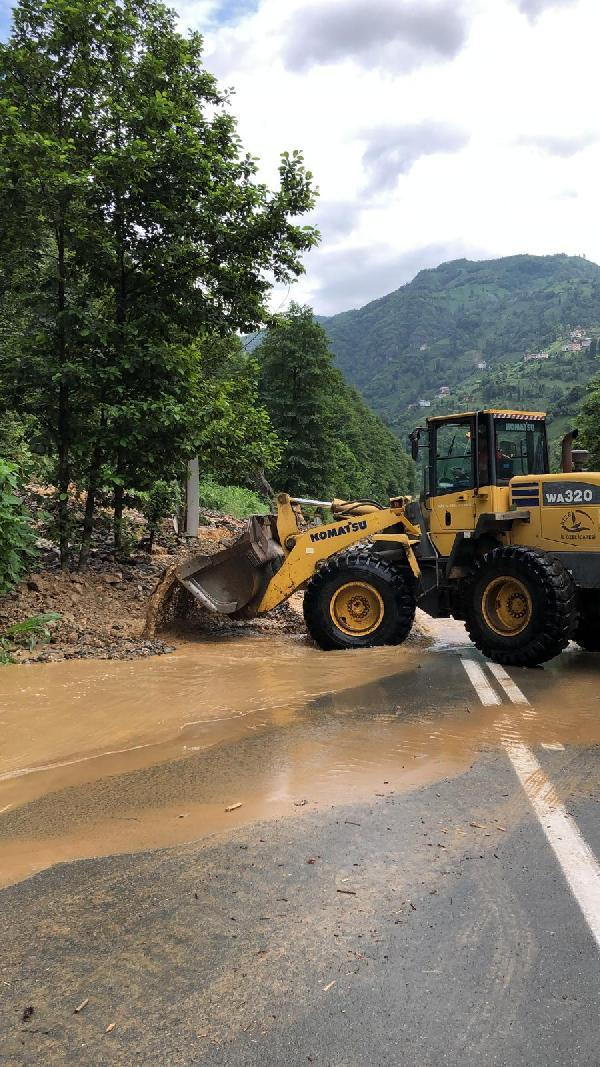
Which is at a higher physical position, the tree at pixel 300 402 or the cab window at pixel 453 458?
the tree at pixel 300 402

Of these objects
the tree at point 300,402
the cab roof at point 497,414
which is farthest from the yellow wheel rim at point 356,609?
the tree at point 300,402

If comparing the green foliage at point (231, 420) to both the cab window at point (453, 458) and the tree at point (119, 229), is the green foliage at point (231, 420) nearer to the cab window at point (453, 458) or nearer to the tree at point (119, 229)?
the tree at point (119, 229)

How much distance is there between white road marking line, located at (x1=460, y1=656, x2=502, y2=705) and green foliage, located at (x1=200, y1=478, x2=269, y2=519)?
21496mm

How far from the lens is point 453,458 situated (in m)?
10.0

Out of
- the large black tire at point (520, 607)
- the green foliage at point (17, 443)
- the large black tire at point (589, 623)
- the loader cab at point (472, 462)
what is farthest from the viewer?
the green foliage at point (17, 443)

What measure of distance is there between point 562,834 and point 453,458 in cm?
662

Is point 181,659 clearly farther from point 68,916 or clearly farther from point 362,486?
point 362,486

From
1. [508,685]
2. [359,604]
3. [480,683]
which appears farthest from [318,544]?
[508,685]

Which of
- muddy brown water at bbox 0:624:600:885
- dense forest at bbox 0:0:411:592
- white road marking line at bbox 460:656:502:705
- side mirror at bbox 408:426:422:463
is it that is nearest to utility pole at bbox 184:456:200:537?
dense forest at bbox 0:0:411:592

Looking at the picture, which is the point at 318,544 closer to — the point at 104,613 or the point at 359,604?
the point at 359,604

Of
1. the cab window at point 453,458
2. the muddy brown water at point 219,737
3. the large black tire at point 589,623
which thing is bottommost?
the muddy brown water at point 219,737

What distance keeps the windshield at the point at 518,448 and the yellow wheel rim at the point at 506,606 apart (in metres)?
1.50

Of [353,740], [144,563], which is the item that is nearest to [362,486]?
[144,563]

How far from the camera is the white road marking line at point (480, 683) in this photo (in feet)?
23.2
